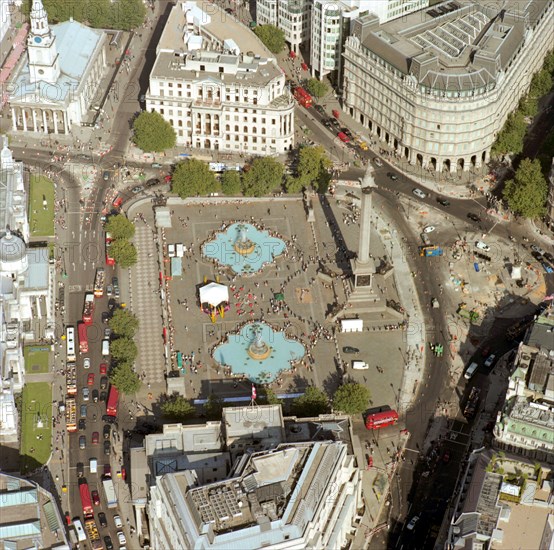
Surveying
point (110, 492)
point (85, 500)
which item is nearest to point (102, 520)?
point (85, 500)

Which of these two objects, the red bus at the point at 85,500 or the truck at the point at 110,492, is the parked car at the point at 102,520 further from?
the truck at the point at 110,492

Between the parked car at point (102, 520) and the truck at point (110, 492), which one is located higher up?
the truck at point (110, 492)

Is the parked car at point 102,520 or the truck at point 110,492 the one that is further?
the truck at point 110,492

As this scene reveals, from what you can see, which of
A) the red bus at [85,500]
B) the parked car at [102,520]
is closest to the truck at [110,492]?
the parked car at [102,520]

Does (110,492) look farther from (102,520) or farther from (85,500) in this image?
(102,520)

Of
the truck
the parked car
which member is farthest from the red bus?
the truck

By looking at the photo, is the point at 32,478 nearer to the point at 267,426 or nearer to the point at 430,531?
the point at 267,426

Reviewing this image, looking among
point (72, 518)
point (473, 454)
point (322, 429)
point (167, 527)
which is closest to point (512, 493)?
point (473, 454)
